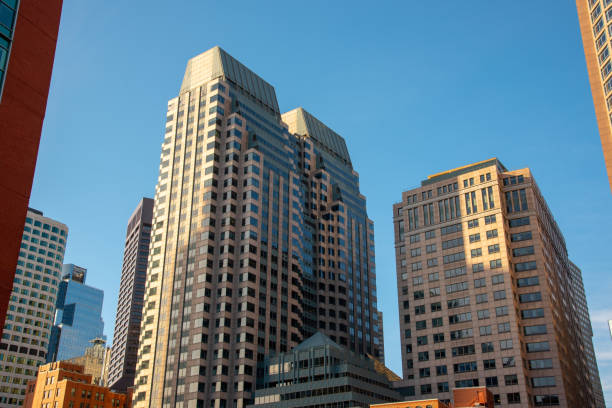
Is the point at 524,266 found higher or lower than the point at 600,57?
lower

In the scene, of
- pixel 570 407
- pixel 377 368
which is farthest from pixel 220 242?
pixel 570 407

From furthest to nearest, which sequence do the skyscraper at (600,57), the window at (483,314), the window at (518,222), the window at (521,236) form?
the window at (518,222) < the window at (521,236) < the window at (483,314) < the skyscraper at (600,57)

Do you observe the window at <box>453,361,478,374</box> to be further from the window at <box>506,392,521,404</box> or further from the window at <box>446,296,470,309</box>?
the window at <box>446,296,470,309</box>

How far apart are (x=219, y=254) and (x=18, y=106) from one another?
12916 cm

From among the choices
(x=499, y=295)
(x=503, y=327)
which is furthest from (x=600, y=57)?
(x=503, y=327)

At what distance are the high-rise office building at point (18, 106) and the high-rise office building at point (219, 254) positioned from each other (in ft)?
390

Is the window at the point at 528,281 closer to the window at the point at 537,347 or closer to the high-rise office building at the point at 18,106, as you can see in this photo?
the window at the point at 537,347

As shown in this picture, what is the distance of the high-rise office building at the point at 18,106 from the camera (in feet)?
135

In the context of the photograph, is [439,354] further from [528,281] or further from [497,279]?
[528,281]

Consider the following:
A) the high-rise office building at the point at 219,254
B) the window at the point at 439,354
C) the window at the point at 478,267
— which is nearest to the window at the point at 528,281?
the window at the point at 478,267

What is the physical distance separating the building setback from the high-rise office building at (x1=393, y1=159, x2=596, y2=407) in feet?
37.9

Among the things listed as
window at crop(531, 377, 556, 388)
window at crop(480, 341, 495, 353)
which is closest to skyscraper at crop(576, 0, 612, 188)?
window at crop(480, 341, 495, 353)

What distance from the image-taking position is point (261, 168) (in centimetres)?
18375

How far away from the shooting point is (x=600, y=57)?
375 feet
